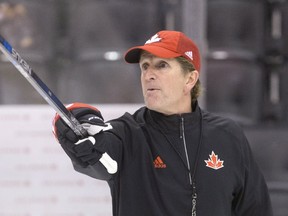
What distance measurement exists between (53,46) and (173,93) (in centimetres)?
144

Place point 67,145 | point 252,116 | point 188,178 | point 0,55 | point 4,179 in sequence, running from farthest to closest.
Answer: point 252,116 < point 0,55 < point 4,179 < point 188,178 < point 67,145

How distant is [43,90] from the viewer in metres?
1.42

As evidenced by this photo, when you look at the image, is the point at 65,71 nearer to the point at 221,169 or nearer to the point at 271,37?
the point at 271,37

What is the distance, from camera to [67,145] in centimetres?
148

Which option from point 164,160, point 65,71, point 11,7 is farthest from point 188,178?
point 11,7

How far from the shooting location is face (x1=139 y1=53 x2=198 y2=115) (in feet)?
5.57

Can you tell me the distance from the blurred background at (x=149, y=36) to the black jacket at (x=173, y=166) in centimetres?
90

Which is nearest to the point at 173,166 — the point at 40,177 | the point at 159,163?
the point at 159,163

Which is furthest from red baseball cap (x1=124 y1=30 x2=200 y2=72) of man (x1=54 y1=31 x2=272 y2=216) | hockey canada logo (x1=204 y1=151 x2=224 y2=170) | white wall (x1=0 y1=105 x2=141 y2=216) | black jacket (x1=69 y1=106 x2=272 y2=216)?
white wall (x1=0 y1=105 x2=141 y2=216)

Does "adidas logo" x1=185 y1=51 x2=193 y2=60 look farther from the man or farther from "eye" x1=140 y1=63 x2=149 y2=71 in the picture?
"eye" x1=140 y1=63 x2=149 y2=71

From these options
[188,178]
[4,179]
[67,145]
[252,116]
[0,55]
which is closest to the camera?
[67,145]

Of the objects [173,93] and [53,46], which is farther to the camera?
[53,46]

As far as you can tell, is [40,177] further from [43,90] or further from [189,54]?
[43,90]

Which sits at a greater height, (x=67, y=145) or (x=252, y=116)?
(x=67, y=145)
